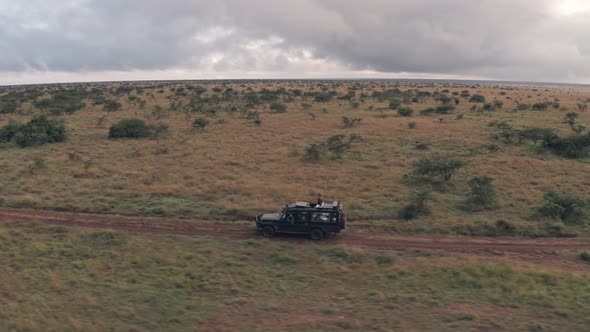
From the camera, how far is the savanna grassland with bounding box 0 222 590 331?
11633 millimetres

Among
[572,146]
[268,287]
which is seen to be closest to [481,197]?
[268,287]

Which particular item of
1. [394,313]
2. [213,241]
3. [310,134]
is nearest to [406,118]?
[310,134]

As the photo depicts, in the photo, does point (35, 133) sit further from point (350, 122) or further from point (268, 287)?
point (268, 287)

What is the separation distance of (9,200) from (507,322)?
2501 centimetres

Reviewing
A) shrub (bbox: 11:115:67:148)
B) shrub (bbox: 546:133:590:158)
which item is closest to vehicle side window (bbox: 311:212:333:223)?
shrub (bbox: 546:133:590:158)

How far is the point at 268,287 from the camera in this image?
13922mm

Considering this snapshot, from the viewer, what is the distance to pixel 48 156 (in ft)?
110

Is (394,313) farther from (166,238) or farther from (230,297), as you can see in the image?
(166,238)

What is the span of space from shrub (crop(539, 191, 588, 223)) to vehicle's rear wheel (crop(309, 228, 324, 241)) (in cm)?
1164

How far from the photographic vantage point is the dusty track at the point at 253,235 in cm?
1747

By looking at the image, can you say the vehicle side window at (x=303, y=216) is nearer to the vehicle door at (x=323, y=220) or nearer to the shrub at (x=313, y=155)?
the vehicle door at (x=323, y=220)

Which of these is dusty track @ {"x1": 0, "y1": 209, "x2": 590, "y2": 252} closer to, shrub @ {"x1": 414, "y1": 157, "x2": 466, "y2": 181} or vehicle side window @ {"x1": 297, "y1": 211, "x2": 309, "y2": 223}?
vehicle side window @ {"x1": 297, "y1": 211, "x2": 309, "y2": 223}

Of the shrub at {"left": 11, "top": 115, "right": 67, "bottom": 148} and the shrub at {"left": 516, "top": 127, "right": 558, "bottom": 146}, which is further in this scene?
the shrub at {"left": 11, "top": 115, "right": 67, "bottom": 148}

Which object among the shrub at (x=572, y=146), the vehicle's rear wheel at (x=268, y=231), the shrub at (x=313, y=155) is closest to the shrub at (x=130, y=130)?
the shrub at (x=313, y=155)
